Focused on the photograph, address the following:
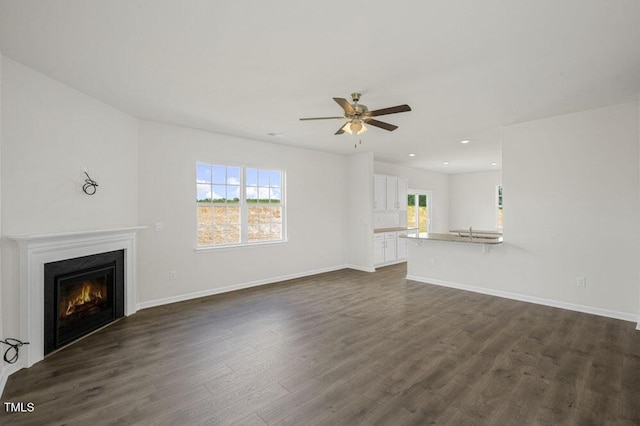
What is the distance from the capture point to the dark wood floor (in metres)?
2.06

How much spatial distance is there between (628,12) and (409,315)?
11.5 feet

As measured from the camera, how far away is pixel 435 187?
10.2m

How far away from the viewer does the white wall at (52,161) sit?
2.64m

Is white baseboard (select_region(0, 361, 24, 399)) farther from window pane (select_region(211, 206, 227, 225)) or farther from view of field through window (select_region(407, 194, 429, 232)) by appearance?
view of field through window (select_region(407, 194, 429, 232))

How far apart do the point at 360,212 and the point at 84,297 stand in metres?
5.16

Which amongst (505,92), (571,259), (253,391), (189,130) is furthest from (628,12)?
(189,130)

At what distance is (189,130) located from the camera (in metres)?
4.77

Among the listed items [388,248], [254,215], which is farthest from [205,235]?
[388,248]

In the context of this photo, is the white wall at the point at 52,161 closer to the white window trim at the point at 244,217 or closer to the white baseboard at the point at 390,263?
the white window trim at the point at 244,217

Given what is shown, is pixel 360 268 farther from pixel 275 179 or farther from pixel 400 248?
pixel 275 179

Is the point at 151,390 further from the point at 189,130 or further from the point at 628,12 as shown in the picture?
the point at 628,12

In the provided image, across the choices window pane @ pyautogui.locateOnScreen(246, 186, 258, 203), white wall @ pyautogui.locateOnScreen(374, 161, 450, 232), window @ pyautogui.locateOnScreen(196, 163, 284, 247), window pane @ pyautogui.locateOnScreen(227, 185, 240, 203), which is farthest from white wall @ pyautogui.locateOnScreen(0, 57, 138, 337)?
white wall @ pyautogui.locateOnScreen(374, 161, 450, 232)

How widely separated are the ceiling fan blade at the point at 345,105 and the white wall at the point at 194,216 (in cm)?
281

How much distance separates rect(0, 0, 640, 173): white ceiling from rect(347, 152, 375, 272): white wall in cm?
273
